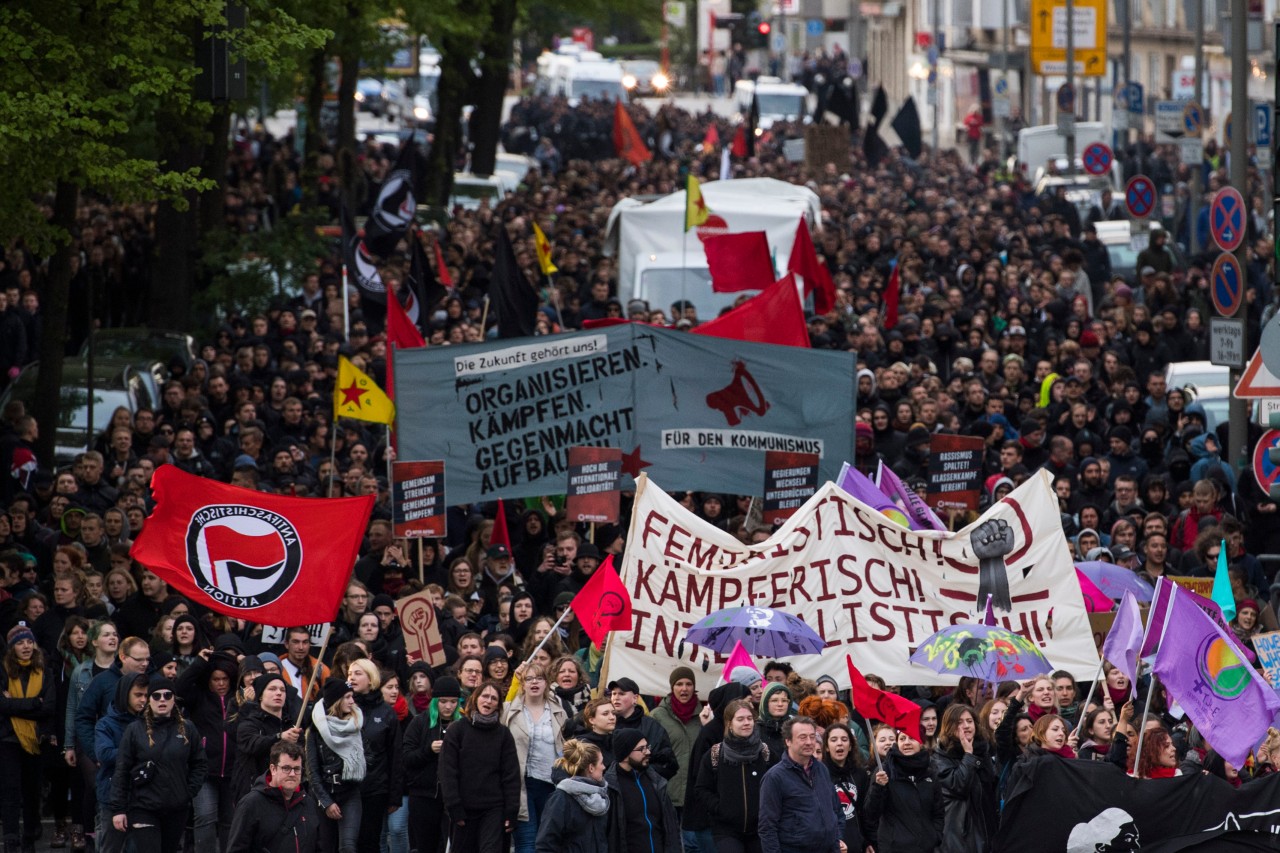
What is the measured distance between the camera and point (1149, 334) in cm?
2339

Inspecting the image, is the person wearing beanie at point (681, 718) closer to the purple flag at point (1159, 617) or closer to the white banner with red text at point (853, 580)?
the white banner with red text at point (853, 580)

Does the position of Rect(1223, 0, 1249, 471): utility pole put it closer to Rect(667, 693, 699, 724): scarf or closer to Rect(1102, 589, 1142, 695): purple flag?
Rect(1102, 589, 1142, 695): purple flag

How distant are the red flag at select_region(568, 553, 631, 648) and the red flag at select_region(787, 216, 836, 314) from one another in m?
11.2

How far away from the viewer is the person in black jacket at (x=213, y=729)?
504 inches

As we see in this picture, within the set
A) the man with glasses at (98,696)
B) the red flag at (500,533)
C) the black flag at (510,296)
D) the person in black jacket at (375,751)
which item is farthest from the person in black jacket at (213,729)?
the black flag at (510,296)

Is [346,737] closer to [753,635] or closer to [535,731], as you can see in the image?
[535,731]

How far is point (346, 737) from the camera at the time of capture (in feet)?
40.7

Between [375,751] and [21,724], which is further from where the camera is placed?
[21,724]

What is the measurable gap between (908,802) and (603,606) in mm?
2392

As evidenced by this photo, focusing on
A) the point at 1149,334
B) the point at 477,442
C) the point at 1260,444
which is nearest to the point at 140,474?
the point at 477,442

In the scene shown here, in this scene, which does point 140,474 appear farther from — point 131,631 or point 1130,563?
point 1130,563

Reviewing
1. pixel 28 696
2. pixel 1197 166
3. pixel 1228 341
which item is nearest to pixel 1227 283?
pixel 1228 341

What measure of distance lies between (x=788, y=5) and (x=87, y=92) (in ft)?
286

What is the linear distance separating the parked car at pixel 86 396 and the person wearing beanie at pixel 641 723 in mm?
8865
